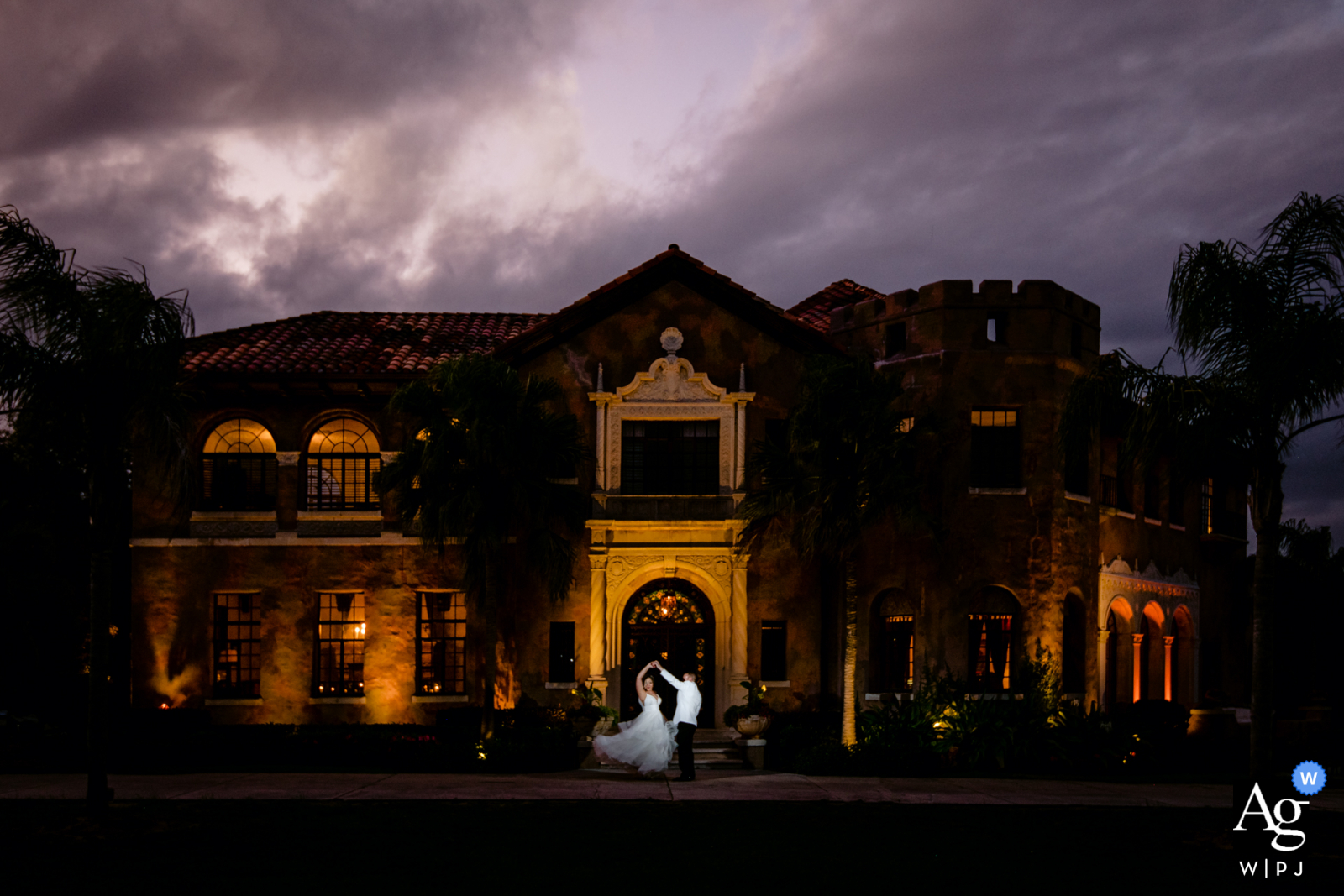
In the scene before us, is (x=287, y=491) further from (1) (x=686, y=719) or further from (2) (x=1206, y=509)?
(2) (x=1206, y=509)

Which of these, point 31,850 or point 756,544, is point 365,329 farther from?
point 31,850

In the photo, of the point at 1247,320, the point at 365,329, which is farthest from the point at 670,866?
the point at 365,329

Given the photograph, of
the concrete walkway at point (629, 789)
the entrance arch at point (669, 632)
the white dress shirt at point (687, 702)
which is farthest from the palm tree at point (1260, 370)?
the entrance arch at point (669, 632)

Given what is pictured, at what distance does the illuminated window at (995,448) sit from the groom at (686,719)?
7.53 m

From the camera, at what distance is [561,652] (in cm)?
2572

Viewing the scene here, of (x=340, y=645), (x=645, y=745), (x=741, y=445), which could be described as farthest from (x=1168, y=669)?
(x=340, y=645)

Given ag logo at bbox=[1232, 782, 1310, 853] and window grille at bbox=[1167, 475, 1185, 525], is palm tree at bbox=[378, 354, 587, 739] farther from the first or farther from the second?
window grille at bbox=[1167, 475, 1185, 525]

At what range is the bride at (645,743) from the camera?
67.2ft

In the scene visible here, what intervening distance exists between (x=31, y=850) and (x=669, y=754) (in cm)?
1011

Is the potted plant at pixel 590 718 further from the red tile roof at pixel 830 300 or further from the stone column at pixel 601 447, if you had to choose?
the red tile roof at pixel 830 300

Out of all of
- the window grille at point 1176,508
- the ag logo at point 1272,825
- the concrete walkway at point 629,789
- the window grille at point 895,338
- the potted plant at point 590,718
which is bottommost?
the concrete walkway at point 629,789

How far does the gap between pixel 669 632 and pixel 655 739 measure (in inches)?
217

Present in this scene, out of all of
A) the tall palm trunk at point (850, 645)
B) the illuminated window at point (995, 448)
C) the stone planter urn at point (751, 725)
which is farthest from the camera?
the illuminated window at point (995, 448)

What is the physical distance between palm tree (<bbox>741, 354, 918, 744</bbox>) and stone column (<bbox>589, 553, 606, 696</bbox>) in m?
4.65
